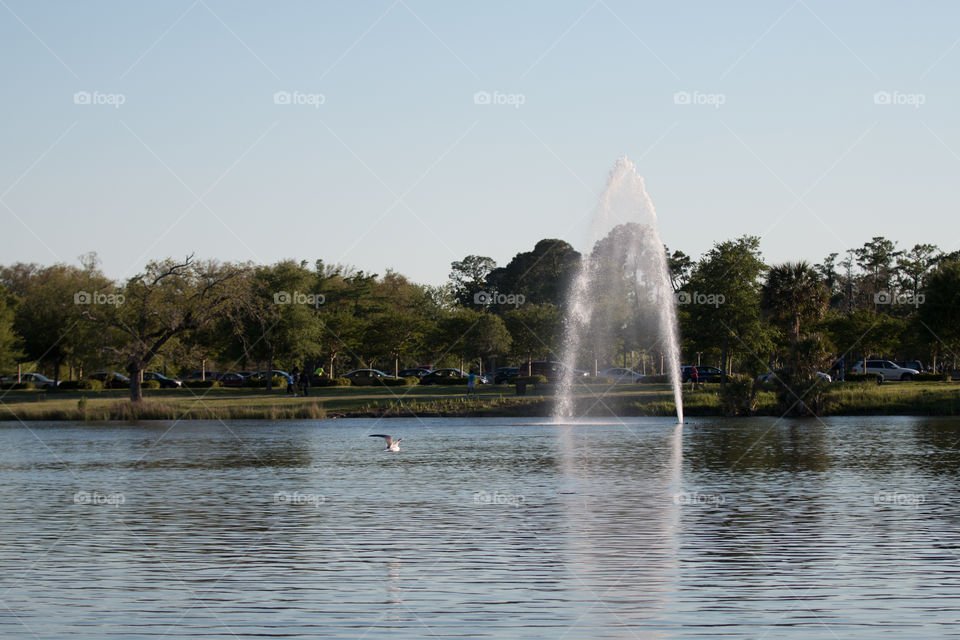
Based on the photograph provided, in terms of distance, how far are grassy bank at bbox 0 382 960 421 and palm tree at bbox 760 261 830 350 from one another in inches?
276

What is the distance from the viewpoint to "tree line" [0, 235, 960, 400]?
73312mm

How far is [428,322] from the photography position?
11862 cm

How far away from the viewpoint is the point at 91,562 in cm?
1897

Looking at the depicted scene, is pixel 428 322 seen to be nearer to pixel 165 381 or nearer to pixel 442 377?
pixel 442 377

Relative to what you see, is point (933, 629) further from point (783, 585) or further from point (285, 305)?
point (285, 305)

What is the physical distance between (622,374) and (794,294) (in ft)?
104

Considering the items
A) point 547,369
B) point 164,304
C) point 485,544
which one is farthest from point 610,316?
point 485,544

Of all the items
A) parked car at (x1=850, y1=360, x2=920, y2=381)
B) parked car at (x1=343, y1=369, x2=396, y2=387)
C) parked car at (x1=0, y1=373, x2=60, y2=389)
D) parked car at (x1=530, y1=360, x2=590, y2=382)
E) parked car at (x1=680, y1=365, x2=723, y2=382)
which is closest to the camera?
parked car at (x1=680, y1=365, x2=723, y2=382)

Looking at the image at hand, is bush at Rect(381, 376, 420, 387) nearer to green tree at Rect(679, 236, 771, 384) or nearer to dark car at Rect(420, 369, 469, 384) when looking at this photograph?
dark car at Rect(420, 369, 469, 384)

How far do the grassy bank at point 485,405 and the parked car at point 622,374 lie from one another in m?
14.4

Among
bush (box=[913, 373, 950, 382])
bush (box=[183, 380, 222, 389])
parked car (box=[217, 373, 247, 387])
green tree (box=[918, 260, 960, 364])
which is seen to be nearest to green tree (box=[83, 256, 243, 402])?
bush (box=[183, 380, 222, 389])

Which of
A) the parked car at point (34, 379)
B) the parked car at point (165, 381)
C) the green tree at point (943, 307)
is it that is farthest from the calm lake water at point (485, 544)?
the parked car at point (34, 379)

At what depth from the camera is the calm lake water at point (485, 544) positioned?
14.3 metres

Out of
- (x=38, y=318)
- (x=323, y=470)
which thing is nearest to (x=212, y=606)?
(x=323, y=470)
